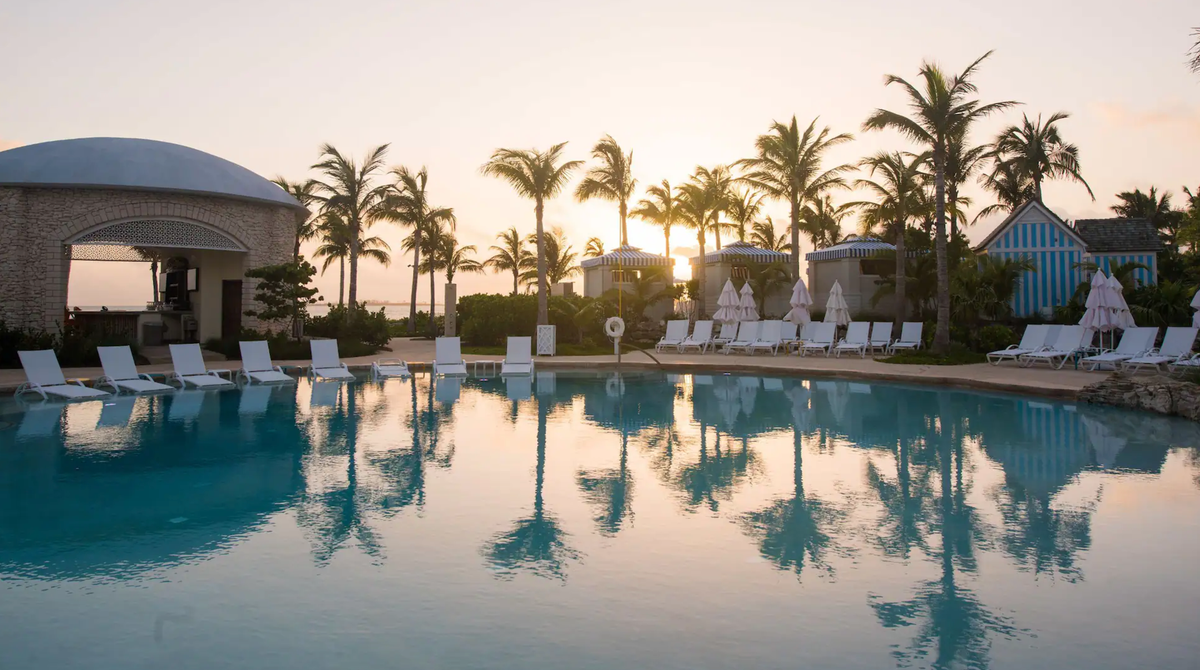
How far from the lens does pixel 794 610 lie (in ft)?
13.7

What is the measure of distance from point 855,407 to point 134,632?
33.8 ft

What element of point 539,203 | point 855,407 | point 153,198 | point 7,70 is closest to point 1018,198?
point 539,203

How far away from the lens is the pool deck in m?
13.2

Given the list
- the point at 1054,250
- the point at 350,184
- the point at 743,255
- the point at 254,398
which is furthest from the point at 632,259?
the point at 254,398

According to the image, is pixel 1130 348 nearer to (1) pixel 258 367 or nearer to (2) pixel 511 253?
(1) pixel 258 367

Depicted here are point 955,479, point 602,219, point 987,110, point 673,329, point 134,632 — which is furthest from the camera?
point 602,219

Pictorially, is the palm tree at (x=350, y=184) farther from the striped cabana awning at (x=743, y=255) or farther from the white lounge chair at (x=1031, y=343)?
the white lounge chair at (x=1031, y=343)

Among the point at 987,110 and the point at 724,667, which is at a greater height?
the point at 987,110

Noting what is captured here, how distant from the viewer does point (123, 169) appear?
63.2ft

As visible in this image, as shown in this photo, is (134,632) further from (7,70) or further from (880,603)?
(7,70)

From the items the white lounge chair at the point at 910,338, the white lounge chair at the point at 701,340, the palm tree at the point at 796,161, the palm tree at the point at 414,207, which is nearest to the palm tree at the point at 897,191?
the palm tree at the point at 796,161

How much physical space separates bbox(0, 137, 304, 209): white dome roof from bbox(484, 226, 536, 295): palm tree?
2089cm

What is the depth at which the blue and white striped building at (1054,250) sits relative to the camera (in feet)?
75.3

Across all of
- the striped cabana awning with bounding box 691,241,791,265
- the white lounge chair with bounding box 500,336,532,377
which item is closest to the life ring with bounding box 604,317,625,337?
the white lounge chair with bounding box 500,336,532,377
